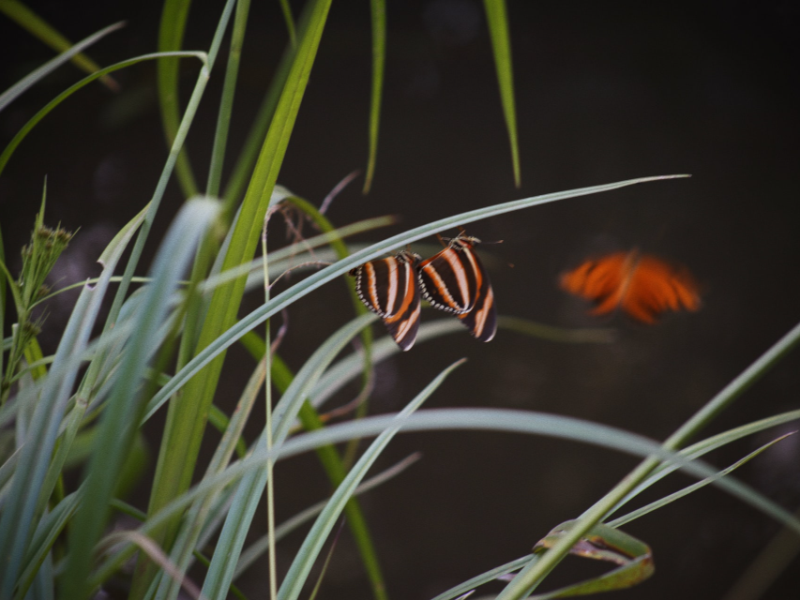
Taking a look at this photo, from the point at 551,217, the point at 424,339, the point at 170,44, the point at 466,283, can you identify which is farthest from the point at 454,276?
the point at 551,217

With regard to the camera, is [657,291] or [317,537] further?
[657,291]

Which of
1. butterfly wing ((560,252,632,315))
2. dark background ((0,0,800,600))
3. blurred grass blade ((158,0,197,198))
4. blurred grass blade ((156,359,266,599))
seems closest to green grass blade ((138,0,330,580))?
blurred grass blade ((156,359,266,599))

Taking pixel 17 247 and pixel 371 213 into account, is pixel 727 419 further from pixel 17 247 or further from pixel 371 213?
pixel 17 247

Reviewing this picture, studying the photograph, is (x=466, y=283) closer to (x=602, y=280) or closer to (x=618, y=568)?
(x=618, y=568)

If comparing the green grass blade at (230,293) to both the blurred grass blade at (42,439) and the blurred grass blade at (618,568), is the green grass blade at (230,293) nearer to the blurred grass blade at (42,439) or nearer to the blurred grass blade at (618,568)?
the blurred grass blade at (42,439)

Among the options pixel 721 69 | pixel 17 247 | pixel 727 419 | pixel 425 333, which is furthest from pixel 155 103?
pixel 727 419

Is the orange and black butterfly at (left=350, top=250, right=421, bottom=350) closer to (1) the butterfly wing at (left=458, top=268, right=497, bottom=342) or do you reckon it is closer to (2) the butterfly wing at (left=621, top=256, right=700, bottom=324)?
(1) the butterfly wing at (left=458, top=268, right=497, bottom=342)
